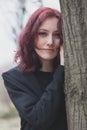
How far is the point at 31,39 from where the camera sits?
2.19m

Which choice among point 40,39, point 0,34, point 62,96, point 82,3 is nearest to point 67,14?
point 82,3

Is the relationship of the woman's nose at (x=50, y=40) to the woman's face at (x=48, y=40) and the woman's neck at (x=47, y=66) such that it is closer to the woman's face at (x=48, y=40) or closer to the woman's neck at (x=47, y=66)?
the woman's face at (x=48, y=40)

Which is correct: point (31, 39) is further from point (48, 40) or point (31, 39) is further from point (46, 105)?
point (46, 105)

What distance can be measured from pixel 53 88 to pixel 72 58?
19 centimetres

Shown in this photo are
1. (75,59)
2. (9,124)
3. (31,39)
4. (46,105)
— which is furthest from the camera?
(9,124)

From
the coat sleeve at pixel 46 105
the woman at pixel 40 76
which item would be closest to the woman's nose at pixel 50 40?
the woman at pixel 40 76

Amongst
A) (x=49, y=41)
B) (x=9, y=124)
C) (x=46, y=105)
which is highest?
(x=49, y=41)

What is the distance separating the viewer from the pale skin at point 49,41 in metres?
2.12

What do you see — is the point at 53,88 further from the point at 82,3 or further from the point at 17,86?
the point at 82,3

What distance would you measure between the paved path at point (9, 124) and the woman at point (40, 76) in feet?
10.2

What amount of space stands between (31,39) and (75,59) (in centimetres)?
32

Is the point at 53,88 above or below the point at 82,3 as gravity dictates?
below

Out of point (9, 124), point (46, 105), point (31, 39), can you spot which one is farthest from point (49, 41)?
point (9, 124)

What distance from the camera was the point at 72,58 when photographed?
1.97 m
